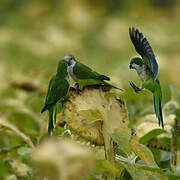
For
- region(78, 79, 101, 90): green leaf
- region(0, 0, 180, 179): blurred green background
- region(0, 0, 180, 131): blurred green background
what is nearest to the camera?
region(78, 79, 101, 90): green leaf

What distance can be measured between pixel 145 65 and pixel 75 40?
3606mm

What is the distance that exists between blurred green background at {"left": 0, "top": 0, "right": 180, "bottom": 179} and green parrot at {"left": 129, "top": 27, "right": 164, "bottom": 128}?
45cm

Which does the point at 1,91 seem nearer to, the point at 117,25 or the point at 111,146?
the point at 111,146

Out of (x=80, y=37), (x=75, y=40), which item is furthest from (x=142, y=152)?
(x=80, y=37)

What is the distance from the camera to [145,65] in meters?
0.53

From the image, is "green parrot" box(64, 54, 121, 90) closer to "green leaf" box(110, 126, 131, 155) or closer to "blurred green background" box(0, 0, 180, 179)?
"green leaf" box(110, 126, 131, 155)

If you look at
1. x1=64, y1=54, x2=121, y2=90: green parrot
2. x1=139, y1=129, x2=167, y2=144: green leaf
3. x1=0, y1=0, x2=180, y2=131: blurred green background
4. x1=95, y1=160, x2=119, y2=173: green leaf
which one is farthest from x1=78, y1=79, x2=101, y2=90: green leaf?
x1=0, y1=0, x2=180, y2=131: blurred green background

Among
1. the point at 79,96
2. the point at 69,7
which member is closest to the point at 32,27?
the point at 69,7

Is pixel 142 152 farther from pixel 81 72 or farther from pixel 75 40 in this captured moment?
pixel 75 40

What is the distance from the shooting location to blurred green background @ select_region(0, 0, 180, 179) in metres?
1.68

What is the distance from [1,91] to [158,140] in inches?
38.8

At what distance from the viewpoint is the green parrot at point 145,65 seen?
1.65ft

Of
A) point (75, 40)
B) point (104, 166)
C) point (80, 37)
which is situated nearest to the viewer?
point (104, 166)

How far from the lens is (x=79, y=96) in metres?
0.52
